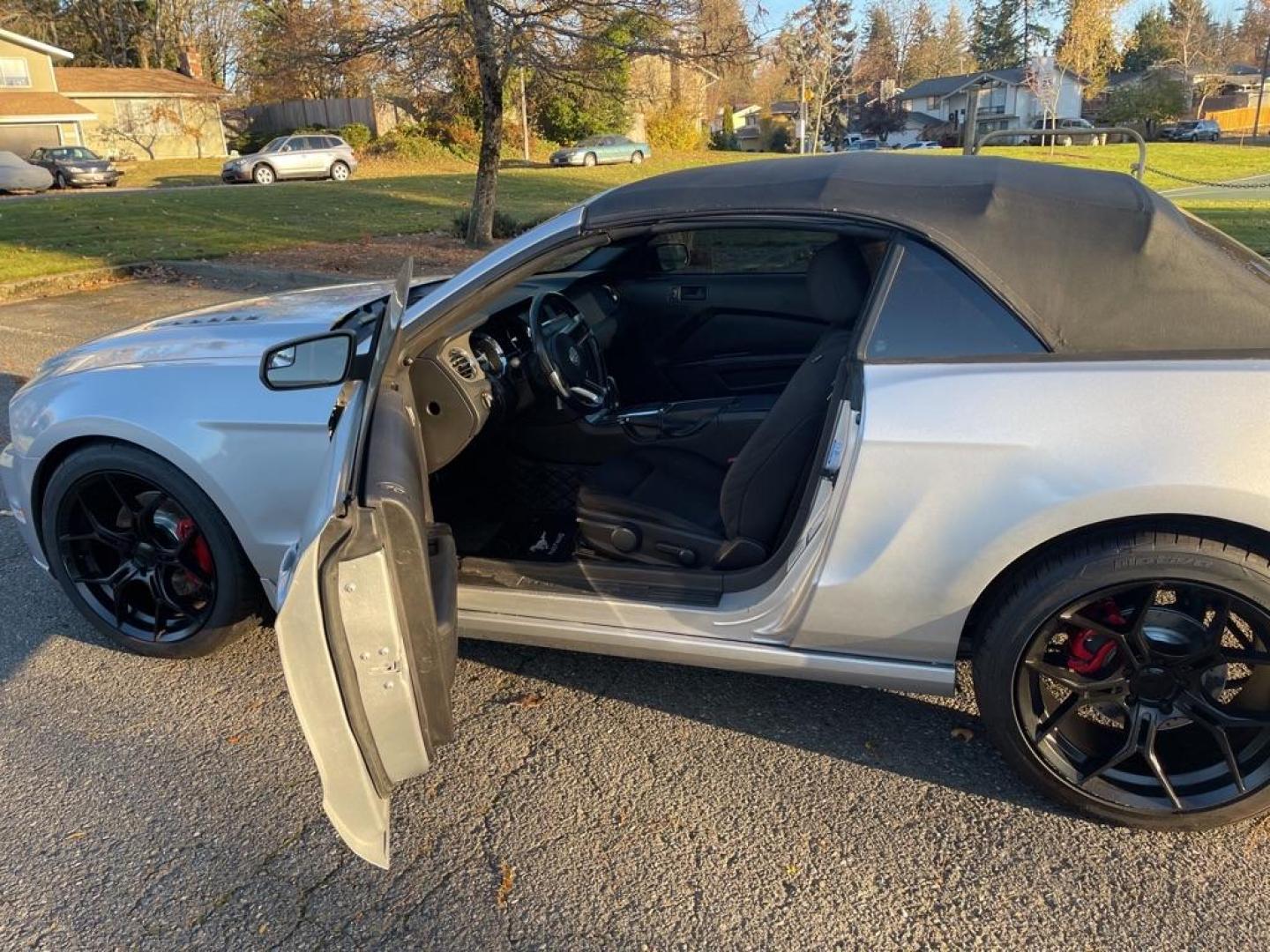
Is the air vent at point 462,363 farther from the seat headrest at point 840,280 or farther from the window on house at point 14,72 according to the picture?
the window on house at point 14,72

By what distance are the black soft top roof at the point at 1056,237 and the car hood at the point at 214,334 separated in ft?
4.07

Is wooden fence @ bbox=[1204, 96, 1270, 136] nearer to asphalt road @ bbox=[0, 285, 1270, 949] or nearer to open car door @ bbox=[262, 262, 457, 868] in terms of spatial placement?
asphalt road @ bbox=[0, 285, 1270, 949]

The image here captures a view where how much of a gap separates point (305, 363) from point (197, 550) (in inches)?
31.8

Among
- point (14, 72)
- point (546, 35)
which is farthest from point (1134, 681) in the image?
point (14, 72)

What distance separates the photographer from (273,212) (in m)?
17.9

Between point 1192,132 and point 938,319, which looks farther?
point 1192,132

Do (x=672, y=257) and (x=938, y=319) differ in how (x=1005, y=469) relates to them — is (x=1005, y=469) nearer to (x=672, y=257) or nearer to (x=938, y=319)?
(x=938, y=319)

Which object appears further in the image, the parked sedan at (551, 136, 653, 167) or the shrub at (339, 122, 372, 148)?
the shrub at (339, 122, 372, 148)

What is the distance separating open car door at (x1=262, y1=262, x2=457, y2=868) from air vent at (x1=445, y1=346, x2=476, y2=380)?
0.70m

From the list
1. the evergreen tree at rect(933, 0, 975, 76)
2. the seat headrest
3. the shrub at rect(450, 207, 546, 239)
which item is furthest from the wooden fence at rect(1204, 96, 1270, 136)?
the seat headrest

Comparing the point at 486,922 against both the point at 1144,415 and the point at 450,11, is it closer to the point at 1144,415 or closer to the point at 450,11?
the point at 1144,415

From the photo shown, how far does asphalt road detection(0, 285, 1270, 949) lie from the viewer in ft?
6.89

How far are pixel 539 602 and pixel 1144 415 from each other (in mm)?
1602

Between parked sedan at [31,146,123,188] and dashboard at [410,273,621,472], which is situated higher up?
parked sedan at [31,146,123,188]
